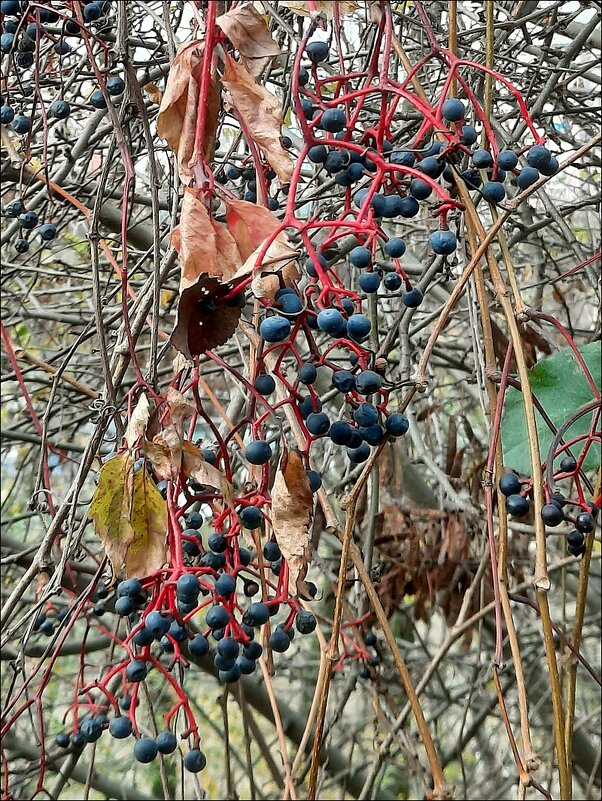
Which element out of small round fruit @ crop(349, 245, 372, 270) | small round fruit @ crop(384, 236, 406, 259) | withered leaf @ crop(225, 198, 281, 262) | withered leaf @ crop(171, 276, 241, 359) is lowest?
withered leaf @ crop(171, 276, 241, 359)

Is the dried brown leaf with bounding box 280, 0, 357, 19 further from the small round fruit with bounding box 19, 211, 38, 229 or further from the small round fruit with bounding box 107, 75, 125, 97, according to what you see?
the small round fruit with bounding box 19, 211, 38, 229

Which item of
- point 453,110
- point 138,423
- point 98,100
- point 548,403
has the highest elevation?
point 98,100

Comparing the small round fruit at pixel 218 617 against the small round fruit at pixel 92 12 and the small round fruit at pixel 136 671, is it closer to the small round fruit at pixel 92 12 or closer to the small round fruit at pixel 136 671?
the small round fruit at pixel 136 671

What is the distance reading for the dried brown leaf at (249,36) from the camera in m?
0.98

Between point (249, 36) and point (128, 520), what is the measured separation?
54 centimetres

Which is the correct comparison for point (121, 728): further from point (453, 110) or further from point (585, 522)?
point (453, 110)

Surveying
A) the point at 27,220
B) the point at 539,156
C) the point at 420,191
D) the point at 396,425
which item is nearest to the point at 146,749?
the point at 396,425

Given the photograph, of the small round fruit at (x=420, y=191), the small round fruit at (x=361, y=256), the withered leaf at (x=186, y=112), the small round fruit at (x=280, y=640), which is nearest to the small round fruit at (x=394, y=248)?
the small round fruit at (x=420, y=191)

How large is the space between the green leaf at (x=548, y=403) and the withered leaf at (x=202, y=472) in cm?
73

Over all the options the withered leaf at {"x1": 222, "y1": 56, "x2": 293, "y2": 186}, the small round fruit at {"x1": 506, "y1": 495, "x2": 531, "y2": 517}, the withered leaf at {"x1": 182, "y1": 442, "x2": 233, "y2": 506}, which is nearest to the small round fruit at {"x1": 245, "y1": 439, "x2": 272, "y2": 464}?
the withered leaf at {"x1": 182, "y1": 442, "x2": 233, "y2": 506}

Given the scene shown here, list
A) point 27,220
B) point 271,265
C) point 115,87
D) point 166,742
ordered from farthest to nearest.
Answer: point 27,220, point 115,87, point 166,742, point 271,265

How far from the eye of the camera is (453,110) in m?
1.06

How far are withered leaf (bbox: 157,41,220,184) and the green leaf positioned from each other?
32.6 inches

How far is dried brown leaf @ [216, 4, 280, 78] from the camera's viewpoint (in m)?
0.98
